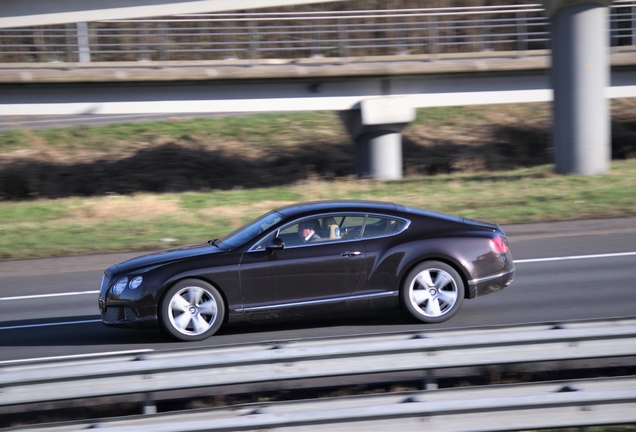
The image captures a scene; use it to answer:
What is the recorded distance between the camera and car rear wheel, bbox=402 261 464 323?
814 centimetres

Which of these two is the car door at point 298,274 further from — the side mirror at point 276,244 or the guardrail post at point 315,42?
the guardrail post at point 315,42

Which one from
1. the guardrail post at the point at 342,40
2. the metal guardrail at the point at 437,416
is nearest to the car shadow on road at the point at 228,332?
the metal guardrail at the point at 437,416

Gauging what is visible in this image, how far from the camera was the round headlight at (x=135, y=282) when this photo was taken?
7867mm

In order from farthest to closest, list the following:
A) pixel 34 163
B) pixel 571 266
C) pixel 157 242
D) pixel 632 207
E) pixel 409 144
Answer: pixel 409 144 → pixel 34 163 → pixel 632 207 → pixel 157 242 → pixel 571 266

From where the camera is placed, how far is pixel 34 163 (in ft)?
88.2

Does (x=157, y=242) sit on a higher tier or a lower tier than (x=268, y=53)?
lower

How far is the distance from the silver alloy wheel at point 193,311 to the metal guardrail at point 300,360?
2557mm

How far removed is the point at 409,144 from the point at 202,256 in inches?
841

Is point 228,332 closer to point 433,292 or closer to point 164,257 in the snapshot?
point 164,257

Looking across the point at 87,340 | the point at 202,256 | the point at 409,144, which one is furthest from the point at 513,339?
the point at 409,144

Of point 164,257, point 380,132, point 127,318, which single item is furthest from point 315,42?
point 127,318

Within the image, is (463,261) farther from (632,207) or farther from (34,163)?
(34,163)

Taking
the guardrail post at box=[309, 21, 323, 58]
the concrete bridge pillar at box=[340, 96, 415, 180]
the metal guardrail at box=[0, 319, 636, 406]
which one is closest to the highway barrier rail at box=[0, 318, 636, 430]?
the metal guardrail at box=[0, 319, 636, 406]

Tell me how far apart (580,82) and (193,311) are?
1420 centimetres
